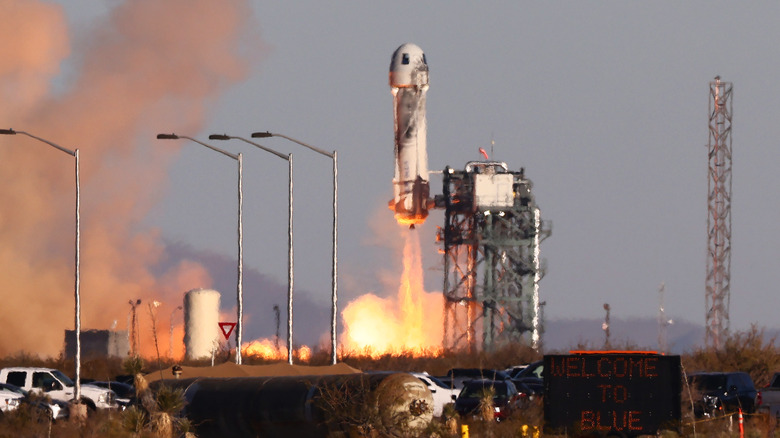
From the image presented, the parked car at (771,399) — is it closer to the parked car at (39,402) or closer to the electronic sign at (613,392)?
the electronic sign at (613,392)

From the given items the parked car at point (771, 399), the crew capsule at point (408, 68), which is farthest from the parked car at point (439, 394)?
the crew capsule at point (408, 68)

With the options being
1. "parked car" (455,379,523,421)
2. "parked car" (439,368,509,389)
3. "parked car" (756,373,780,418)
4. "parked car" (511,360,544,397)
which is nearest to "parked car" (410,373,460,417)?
"parked car" (455,379,523,421)

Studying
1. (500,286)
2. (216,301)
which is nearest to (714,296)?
(500,286)

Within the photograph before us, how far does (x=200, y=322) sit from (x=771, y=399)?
6008 centimetres

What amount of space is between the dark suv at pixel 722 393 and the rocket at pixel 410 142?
58539mm

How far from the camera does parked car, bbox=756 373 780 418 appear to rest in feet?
154

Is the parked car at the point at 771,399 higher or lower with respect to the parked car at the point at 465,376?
lower

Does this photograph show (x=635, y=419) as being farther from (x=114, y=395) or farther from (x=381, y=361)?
(x=381, y=361)

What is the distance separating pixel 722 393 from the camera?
161ft

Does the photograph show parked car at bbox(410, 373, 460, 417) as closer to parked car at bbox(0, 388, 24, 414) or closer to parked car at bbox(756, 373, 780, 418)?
parked car at bbox(756, 373, 780, 418)

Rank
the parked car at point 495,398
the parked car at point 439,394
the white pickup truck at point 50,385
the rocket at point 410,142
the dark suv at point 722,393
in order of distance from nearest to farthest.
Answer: the parked car at point 495,398 → the dark suv at point 722,393 → the parked car at point 439,394 → the white pickup truck at point 50,385 → the rocket at point 410,142

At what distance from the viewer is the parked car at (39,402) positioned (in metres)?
45.2

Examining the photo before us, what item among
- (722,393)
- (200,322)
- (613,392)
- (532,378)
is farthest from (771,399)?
(200,322)

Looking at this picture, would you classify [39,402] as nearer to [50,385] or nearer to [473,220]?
[50,385]
